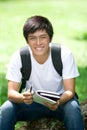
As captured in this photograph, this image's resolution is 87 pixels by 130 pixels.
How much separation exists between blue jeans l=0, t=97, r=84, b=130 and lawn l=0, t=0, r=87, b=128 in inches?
102

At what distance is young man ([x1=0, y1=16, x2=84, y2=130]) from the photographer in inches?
240

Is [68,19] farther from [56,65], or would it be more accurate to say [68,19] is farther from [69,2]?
[56,65]

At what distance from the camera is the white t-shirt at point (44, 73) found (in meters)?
6.30

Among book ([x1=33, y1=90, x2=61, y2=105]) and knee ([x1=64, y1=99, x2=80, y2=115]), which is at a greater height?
book ([x1=33, y1=90, x2=61, y2=105])

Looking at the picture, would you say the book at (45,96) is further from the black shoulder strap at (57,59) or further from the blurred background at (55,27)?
the blurred background at (55,27)

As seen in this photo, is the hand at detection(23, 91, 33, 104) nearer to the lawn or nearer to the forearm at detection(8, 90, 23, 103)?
the forearm at detection(8, 90, 23, 103)

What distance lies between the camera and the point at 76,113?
6.02 meters

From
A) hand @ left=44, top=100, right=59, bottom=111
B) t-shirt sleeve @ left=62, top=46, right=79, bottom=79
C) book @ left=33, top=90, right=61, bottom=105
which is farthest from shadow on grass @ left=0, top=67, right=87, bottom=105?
book @ left=33, top=90, right=61, bottom=105

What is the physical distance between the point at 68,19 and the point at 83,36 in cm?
517

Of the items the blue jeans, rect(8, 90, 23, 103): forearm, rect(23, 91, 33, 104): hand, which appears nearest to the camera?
rect(23, 91, 33, 104): hand

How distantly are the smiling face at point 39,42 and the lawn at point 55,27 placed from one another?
284 cm

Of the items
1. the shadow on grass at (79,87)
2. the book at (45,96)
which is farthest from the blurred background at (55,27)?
the book at (45,96)

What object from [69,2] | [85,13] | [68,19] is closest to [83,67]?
[68,19]

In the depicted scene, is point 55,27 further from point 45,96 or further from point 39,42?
point 45,96
